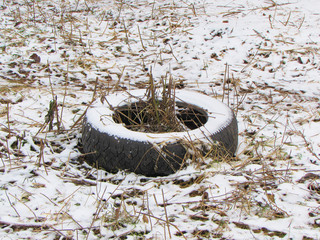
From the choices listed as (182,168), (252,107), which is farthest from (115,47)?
(182,168)

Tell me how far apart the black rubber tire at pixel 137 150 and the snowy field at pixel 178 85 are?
0.06 m

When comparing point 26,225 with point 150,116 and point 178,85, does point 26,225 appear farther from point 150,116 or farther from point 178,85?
point 178,85

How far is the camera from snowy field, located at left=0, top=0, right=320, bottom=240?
196 cm

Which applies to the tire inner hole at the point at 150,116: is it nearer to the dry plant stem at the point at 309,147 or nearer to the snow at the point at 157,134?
the snow at the point at 157,134

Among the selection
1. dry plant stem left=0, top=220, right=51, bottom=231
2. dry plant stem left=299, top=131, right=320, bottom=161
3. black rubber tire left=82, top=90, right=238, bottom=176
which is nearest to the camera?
dry plant stem left=0, top=220, right=51, bottom=231

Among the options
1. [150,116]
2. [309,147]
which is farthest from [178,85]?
[309,147]

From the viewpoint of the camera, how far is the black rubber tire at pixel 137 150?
232cm

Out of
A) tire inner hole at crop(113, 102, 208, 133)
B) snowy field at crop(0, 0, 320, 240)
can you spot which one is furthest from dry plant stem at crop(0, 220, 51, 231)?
tire inner hole at crop(113, 102, 208, 133)

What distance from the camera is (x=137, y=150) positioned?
2324 mm

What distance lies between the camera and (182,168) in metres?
2.40

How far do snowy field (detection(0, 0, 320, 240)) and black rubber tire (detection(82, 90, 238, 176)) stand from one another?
65mm

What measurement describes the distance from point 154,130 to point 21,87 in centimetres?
170

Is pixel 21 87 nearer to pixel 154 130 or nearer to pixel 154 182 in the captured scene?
pixel 154 130

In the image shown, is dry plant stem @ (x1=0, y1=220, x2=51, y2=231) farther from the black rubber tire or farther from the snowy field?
the black rubber tire
